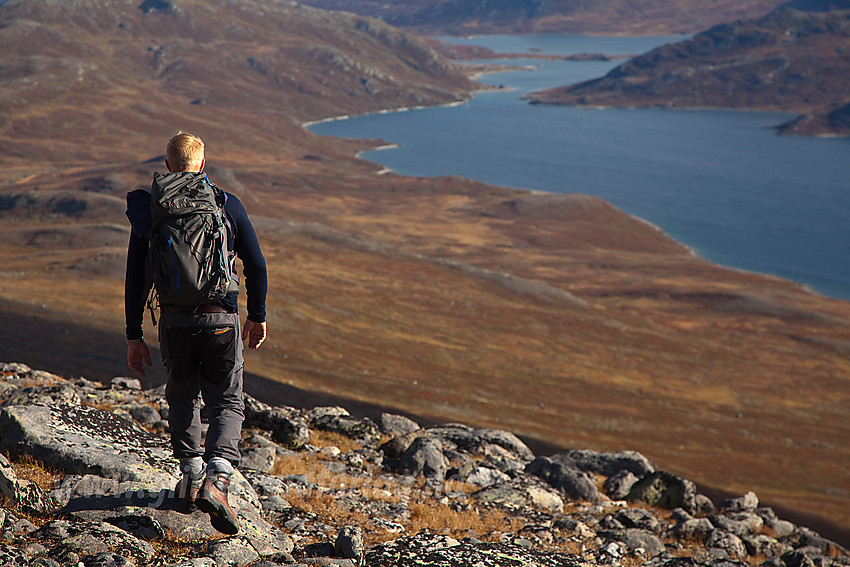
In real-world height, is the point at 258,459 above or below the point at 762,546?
above

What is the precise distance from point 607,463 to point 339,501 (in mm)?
12303

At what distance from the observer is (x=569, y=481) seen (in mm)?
16594

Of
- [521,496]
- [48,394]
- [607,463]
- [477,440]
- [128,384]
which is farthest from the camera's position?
[607,463]

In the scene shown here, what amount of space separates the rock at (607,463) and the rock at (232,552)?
14785 millimetres

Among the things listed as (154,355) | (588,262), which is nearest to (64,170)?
(588,262)

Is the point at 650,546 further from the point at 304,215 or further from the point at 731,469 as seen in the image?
the point at 304,215

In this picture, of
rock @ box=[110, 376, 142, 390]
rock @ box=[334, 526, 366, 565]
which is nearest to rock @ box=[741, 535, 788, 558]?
rock @ box=[334, 526, 366, 565]

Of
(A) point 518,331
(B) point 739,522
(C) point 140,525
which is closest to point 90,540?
(C) point 140,525

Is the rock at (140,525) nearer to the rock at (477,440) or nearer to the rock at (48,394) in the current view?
the rock at (48,394)

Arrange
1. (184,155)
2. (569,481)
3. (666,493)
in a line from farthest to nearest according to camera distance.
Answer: (666,493), (569,481), (184,155)

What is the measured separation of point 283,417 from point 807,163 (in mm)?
205996

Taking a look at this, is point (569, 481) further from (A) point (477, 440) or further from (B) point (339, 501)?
(B) point (339, 501)

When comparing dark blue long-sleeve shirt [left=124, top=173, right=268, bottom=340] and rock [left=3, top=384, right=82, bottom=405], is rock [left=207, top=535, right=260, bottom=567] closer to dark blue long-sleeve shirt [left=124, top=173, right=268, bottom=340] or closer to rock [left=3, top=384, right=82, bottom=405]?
dark blue long-sleeve shirt [left=124, top=173, right=268, bottom=340]

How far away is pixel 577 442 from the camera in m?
36.2
